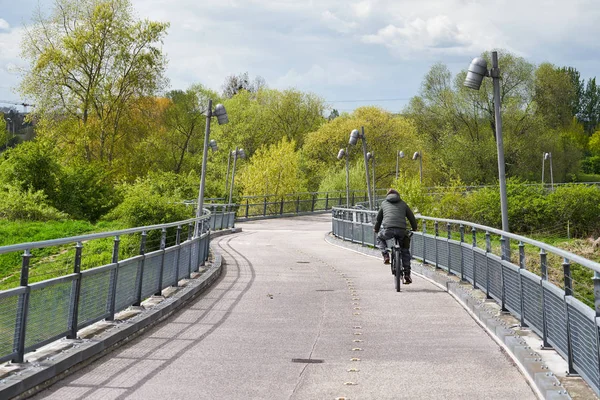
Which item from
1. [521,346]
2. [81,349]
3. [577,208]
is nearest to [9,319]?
[81,349]

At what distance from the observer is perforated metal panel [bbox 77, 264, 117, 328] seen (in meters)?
8.92

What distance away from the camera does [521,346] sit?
838 cm

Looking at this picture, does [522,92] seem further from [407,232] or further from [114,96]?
[407,232]

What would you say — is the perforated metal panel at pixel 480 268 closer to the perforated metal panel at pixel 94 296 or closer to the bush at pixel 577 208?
the perforated metal panel at pixel 94 296

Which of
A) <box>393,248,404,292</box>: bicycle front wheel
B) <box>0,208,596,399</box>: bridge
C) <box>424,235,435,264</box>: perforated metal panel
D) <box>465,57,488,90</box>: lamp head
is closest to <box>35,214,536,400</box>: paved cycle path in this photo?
<box>0,208,596,399</box>: bridge

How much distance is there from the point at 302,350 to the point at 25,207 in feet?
114

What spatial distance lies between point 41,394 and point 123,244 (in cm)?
1443

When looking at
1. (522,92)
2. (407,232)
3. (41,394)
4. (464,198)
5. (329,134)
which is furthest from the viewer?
(329,134)

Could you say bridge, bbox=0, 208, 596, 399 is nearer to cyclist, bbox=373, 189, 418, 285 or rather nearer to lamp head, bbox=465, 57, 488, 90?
cyclist, bbox=373, 189, 418, 285

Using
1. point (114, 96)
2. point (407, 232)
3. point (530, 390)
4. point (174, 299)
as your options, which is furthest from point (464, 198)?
point (530, 390)

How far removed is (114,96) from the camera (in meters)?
51.8

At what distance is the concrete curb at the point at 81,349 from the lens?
668cm

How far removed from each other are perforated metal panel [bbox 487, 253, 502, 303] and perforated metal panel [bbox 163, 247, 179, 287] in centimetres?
511

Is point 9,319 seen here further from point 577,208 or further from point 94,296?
point 577,208
